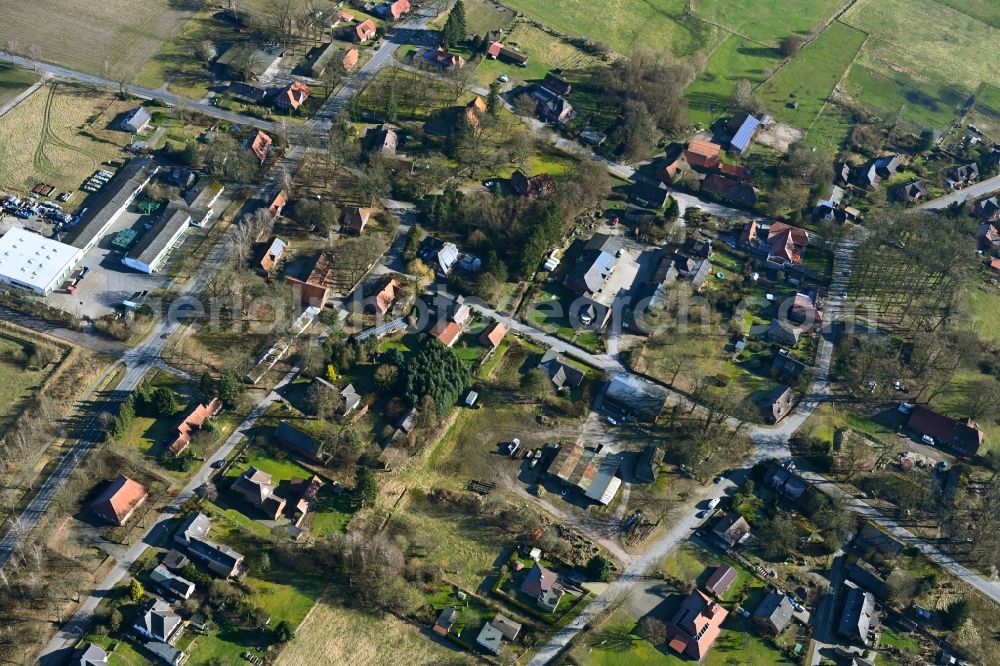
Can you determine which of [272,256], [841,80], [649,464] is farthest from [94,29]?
[841,80]

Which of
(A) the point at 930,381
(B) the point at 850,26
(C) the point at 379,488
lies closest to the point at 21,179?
(C) the point at 379,488

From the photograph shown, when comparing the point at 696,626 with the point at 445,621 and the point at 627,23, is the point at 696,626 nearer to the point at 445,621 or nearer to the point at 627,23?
the point at 445,621

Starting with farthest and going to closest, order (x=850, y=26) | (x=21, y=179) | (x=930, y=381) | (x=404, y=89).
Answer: (x=850, y=26) < (x=404, y=89) < (x=21, y=179) < (x=930, y=381)

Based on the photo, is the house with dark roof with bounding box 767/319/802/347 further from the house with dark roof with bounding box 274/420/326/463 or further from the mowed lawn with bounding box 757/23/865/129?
the house with dark roof with bounding box 274/420/326/463

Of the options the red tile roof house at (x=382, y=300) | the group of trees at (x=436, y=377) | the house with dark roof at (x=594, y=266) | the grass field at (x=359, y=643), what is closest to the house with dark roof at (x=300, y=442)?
the group of trees at (x=436, y=377)

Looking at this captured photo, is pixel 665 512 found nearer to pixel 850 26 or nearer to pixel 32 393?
pixel 32 393

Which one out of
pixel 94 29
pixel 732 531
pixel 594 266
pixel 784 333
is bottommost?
pixel 732 531

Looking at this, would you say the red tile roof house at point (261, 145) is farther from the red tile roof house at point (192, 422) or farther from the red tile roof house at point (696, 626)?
the red tile roof house at point (696, 626)

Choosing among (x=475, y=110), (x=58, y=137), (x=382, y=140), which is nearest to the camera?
(x=58, y=137)
